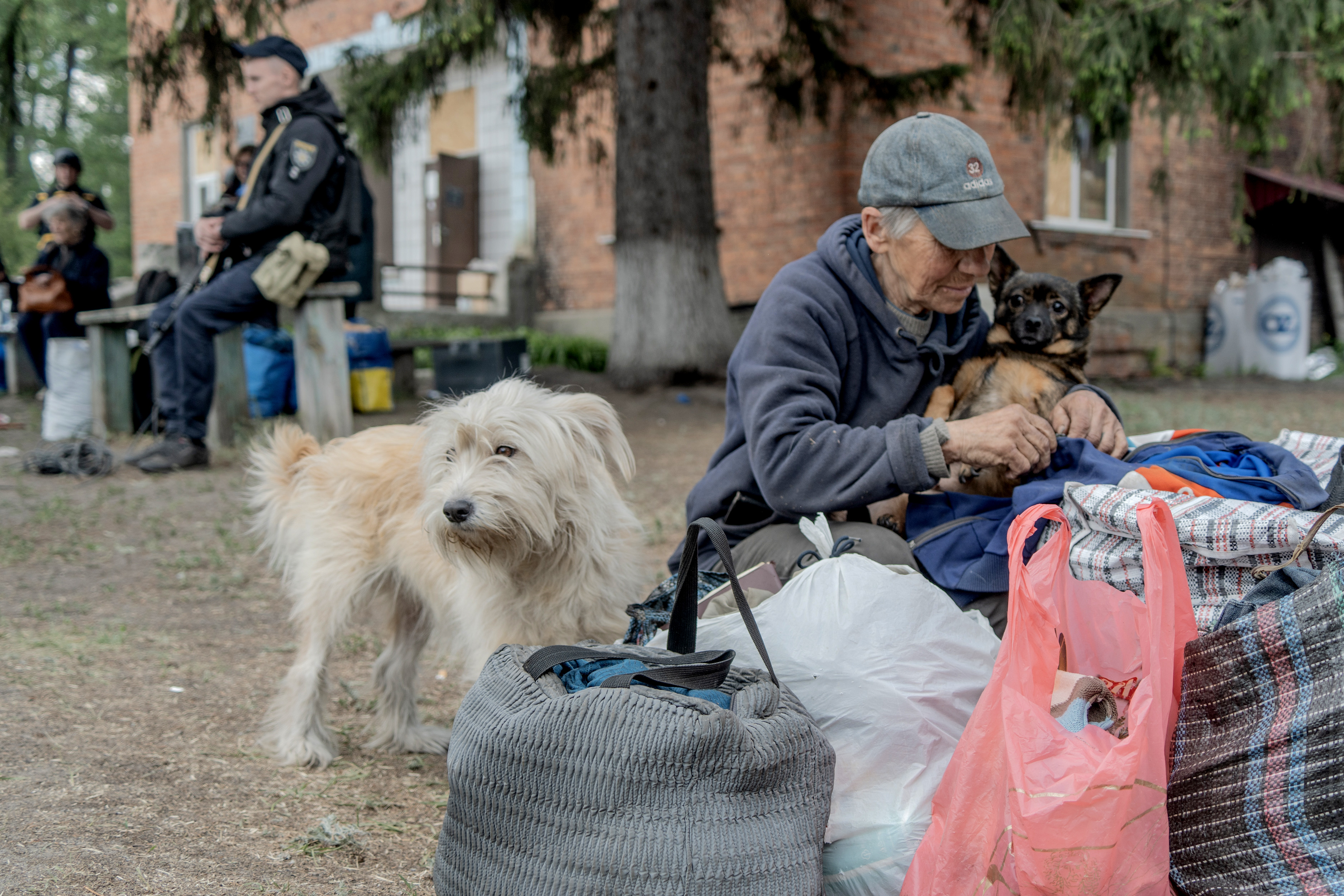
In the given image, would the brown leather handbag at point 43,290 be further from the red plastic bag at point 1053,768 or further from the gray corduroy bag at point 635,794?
the red plastic bag at point 1053,768

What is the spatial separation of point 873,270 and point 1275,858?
5.30 feet

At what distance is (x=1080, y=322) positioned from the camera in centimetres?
335

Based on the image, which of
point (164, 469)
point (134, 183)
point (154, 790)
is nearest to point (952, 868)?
point (154, 790)

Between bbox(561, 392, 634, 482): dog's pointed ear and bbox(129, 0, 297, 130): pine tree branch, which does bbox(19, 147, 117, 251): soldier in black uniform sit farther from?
bbox(561, 392, 634, 482): dog's pointed ear

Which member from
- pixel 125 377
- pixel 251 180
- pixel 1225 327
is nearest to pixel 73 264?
pixel 125 377

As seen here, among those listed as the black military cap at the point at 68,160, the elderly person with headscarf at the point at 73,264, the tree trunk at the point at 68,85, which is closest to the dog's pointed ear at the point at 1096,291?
the elderly person with headscarf at the point at 73,264

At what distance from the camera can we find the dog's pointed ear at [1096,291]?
11.2 feet

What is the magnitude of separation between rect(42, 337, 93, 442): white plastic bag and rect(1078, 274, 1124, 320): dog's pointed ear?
8110mm

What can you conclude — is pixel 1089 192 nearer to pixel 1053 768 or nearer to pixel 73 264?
pixel 73 264

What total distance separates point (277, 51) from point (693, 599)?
5.70 meters

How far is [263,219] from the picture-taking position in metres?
6.55

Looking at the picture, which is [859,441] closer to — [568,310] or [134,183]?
[568,310]

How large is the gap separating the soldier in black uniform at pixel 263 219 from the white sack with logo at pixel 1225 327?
1340 cm

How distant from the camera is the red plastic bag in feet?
5.38
